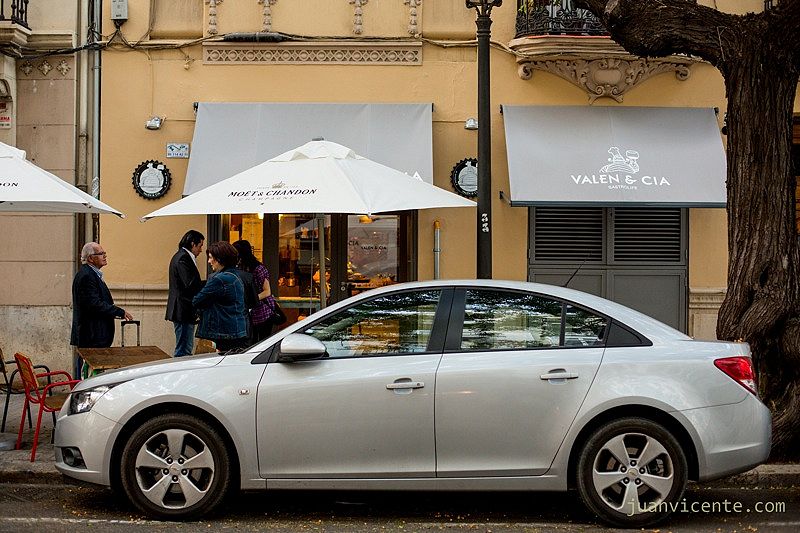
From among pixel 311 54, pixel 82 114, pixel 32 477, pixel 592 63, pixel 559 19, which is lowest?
pixel 32 477

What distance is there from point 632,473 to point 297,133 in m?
7.30

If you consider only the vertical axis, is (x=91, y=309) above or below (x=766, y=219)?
below

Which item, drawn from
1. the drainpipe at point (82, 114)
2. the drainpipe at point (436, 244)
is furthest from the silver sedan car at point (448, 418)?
the drainpipe at point (82, 114)

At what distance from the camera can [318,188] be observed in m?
8.62

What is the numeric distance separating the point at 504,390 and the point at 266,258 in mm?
7055

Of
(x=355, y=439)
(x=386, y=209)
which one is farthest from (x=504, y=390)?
(x=386, y=209)

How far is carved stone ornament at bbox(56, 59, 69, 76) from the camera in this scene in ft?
41.6

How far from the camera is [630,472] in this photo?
247 inches

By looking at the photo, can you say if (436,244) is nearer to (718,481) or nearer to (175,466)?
(718,481)

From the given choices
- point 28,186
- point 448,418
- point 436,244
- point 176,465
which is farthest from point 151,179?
point 448,418

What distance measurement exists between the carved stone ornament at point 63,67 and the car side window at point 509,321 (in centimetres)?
809

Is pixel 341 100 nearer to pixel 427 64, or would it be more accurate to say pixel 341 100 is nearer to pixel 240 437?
pixel 427 64

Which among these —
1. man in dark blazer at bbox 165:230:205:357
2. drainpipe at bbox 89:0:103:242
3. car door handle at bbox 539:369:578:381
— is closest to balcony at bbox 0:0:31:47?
drainpipe at bbox 89:0:103:242

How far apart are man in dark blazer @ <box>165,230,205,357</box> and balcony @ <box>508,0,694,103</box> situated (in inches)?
188
